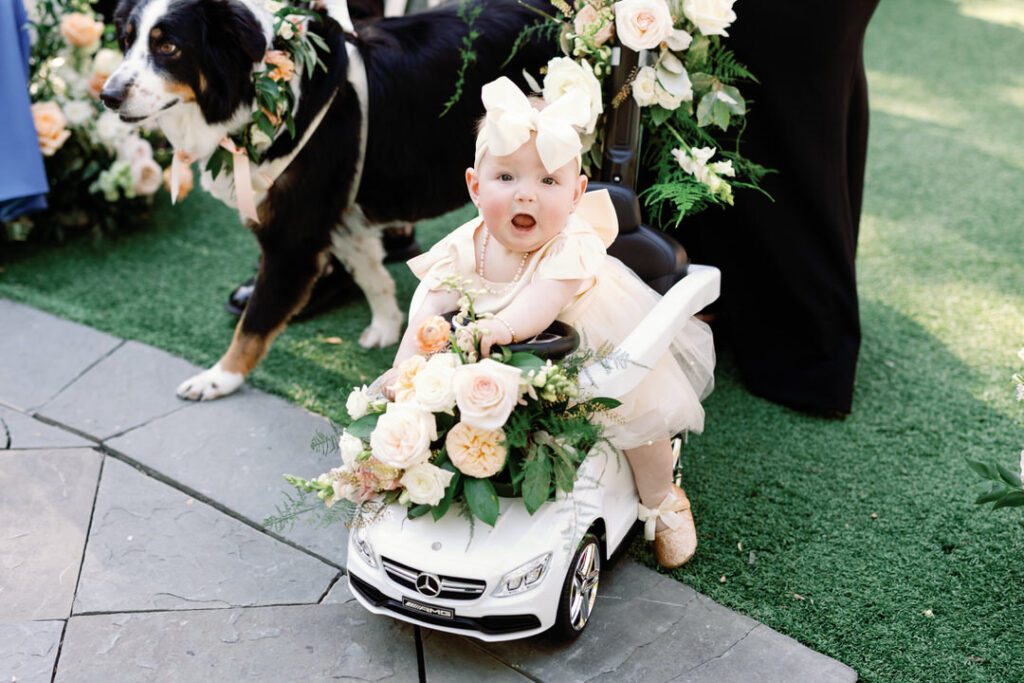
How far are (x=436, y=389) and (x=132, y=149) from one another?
2.53 metres

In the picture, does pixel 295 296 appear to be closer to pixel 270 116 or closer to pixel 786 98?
pixel 270 116

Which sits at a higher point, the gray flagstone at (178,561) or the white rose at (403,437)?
the white rose at (403,437)

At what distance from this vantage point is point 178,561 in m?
2.26

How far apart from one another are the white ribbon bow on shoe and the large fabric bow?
2.77ft

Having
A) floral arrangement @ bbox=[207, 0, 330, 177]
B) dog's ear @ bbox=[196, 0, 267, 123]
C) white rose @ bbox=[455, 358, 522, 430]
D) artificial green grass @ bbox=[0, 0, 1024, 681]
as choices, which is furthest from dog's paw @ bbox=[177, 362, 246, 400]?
white rose @ bbox=[455, 358, 522, 430]

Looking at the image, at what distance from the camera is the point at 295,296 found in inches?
114

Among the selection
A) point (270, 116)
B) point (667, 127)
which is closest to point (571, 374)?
point (667, 127)

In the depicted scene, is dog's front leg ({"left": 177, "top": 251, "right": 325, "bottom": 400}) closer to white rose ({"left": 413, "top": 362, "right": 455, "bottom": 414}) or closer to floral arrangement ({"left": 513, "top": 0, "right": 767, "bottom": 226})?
floral arrangement ({"left": 513, "top": 0, "right": 767, "bottom": 226})

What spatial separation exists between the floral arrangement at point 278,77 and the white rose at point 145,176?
123 cm

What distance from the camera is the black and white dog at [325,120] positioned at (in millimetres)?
2541

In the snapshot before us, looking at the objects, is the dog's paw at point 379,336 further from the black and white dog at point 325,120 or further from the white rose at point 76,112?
the white rose at point 76,112

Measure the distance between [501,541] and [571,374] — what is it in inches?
13.5

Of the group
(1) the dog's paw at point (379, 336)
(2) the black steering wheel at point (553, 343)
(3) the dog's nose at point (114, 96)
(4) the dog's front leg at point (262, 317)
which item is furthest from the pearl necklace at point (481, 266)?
(1) the dog's paw at point (379, 336)

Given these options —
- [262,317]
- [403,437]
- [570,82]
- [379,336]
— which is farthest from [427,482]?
[379,336]
